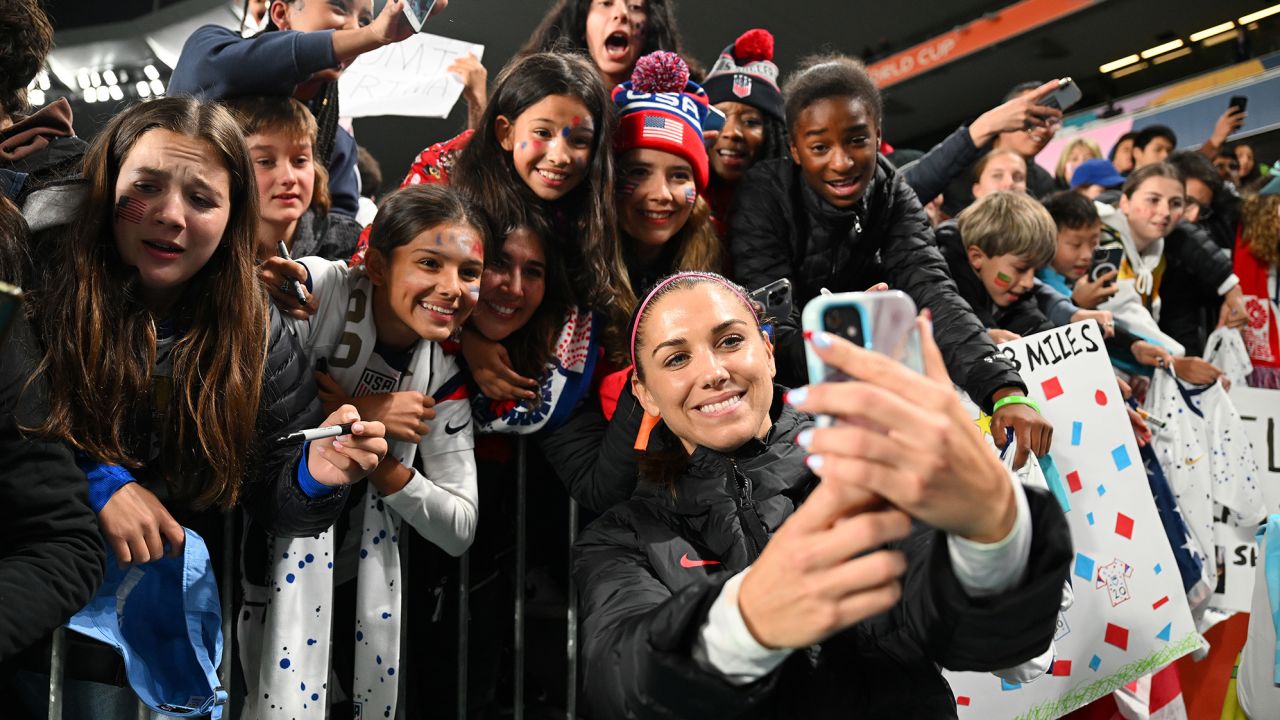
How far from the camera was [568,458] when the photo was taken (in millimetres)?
2523

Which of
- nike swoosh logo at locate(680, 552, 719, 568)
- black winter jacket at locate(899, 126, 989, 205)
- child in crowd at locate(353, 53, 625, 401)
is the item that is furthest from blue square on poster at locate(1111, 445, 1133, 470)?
nike swoosh logo at locate(680, 552, 719, 568)

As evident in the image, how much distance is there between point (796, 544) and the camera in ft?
3.28

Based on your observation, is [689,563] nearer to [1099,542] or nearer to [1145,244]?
[1099,542]

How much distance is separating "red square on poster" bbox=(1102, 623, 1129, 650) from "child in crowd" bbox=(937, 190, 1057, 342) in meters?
1.07

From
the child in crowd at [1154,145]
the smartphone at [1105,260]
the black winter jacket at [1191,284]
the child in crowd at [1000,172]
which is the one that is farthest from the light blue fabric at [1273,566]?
the child in crowd at [1154,145]

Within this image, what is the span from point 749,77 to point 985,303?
1267mm

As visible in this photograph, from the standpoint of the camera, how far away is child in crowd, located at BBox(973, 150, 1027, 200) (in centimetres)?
429

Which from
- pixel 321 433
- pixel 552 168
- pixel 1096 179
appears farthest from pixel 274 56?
pixel 1096 179

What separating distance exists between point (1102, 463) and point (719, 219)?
4.97 ft

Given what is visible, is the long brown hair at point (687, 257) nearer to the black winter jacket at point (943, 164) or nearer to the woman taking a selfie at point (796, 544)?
the woman taking a selfie at point (796, 544)

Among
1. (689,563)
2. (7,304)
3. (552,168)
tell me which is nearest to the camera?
(7,304)

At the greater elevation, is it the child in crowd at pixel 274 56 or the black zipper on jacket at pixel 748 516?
the child in crowd at pixel 274 56

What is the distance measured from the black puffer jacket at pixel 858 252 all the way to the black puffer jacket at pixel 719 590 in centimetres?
98

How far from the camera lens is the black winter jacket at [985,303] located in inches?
136
